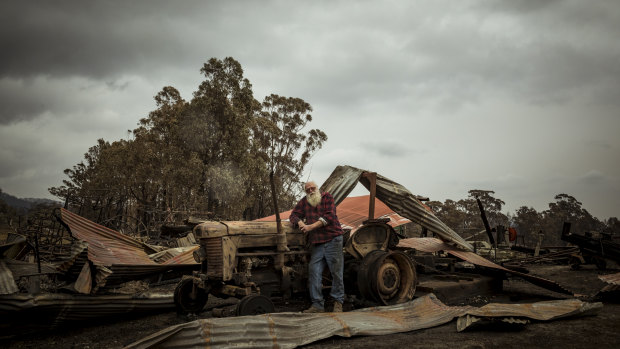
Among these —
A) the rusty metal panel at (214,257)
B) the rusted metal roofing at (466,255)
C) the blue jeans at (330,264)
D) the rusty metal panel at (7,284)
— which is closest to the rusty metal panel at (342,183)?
the blue jeans at (330,264)

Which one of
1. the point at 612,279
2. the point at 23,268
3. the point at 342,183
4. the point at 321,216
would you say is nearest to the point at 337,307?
the point at 321,216

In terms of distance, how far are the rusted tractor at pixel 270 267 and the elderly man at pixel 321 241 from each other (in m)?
0.34

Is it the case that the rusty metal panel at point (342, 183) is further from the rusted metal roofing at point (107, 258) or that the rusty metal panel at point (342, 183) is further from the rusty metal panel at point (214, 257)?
the rusted metal roofing at point (107, 258)

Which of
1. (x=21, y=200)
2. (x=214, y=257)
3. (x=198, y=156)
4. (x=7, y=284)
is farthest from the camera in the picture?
(x=21, y=200)

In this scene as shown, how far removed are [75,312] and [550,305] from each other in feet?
21.0

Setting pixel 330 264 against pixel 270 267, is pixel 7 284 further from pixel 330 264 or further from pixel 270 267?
pixel 330 264

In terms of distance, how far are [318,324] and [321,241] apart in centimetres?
131

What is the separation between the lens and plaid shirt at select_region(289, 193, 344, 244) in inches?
206

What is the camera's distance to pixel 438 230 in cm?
677

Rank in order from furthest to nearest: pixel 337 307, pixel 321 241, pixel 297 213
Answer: pixel 297 213 < pixel 321 241 < pixel 337 307

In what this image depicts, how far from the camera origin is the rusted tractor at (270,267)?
15.7 ft

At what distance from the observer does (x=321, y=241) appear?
205 inches

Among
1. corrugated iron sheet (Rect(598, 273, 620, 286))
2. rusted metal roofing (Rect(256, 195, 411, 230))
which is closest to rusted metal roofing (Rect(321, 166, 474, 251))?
corrugated iron sheet (Rect(598, 273, 620, 286))

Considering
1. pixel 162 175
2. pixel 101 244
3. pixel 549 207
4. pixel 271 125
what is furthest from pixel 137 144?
pixel 549 207
